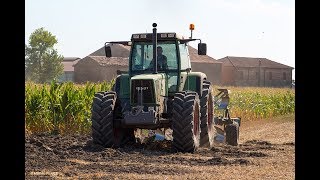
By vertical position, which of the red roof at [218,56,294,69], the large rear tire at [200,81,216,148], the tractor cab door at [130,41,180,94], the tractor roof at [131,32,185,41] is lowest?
the large rear tire at [200,81,216,148]

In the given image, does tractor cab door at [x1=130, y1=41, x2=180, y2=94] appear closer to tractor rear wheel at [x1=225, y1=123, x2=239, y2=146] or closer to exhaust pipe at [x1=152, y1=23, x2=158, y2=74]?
exhaust pipe at [x1=152, y1=23, x2=158, y2=74]

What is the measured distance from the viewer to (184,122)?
10367mm

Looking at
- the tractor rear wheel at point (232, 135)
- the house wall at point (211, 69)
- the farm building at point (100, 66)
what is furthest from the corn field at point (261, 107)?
the house wall at point (211, 69)

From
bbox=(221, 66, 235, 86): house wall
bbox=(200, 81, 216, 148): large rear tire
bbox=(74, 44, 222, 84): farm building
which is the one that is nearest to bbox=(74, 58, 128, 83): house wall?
bbox=(74, 44, 222, 84): farm building

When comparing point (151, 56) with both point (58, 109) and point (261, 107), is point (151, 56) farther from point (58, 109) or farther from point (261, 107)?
point (261, 107)

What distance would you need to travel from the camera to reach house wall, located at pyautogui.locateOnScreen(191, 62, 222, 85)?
70.7m

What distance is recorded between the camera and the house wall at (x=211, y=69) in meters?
70.7

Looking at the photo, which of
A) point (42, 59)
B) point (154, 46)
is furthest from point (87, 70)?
point (154, 46)

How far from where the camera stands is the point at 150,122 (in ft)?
34.3

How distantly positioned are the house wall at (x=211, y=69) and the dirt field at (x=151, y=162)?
58045 mm

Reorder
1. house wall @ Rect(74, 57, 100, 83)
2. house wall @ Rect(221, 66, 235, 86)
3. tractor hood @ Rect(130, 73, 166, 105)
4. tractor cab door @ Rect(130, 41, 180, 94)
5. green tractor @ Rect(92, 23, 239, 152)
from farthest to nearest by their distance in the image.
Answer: house wall @ Rect(221, 66, 235, 86), house wall @ Rect(74, 57, 100, 83), tractor cab door @ Rect(130, 41, 180, 94), tractor hood @ Rect(130, 73, 166, 105), green tractor @ Rect(92, 23, 239, 152)

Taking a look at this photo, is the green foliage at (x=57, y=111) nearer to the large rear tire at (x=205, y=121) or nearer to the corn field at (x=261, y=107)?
the large rear tire at (x=205, y=121)

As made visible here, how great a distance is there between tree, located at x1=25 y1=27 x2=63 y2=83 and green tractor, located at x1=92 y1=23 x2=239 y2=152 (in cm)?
6092
